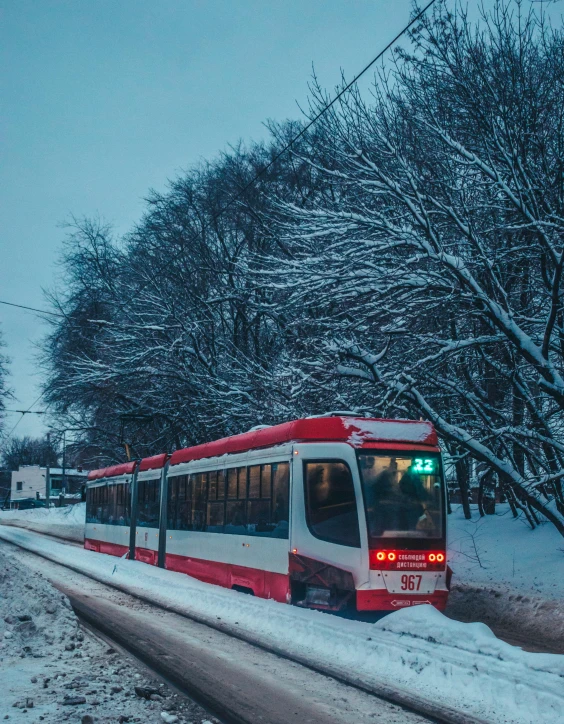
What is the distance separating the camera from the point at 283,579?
13.8 meters

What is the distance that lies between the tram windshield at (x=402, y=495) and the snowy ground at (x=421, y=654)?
1.66m

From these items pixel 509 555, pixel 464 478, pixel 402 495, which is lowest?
pixel 509 555

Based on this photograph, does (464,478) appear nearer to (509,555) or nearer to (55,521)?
(509,555)

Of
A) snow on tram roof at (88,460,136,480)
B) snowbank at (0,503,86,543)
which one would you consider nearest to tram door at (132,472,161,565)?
snow on tram roof at (88,460,136,480)

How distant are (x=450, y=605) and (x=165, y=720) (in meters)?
10.1

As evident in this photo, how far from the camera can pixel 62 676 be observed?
7918mm

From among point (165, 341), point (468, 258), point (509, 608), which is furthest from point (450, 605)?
point (165, 341)

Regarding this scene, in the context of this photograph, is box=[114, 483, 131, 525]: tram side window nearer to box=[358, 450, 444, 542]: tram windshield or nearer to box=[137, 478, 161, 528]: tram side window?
box=[137, 478, 161, 528]: tram side window

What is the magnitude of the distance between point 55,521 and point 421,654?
188 ft

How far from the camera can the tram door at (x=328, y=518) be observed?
12.6 meters

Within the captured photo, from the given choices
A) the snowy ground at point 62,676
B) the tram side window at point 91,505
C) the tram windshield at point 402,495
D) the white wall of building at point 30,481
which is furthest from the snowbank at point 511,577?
the white wall of building at point 30,481

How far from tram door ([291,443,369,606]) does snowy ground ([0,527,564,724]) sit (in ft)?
2.40

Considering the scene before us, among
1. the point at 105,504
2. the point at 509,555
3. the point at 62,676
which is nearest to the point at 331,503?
the point at 62,676

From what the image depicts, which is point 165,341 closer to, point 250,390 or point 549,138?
point 250,390
